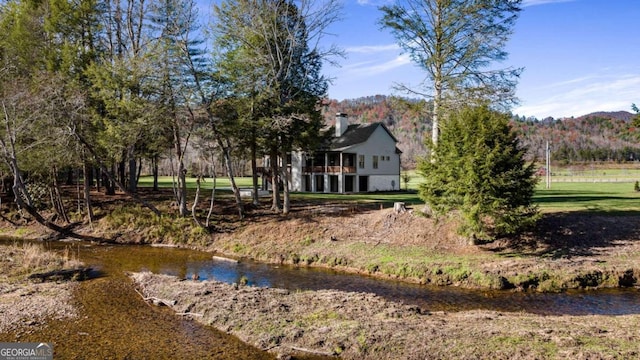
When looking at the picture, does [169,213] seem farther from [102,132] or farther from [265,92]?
[265,92]

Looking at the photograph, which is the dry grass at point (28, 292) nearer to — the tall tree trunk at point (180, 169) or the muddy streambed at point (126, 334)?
the muddy streambed at point (126, 334)

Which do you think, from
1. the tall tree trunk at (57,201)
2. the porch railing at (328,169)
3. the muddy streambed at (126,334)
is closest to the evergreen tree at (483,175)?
the muddy streambed at (126,334)

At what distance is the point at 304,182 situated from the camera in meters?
45.5

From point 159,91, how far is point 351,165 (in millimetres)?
22992

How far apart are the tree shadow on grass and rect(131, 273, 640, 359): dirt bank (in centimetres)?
714

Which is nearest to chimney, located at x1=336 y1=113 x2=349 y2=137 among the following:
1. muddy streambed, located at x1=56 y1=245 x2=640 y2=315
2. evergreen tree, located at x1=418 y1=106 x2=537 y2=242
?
muddy streambed, located at x1=56 y1=245 x2=640 y2=315

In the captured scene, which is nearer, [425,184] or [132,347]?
[132,347]

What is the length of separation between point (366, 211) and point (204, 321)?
1576 cm

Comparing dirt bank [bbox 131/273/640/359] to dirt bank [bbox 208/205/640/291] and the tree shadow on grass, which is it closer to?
dirt bank [bbox 208/205/640/291]

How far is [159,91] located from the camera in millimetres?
25047

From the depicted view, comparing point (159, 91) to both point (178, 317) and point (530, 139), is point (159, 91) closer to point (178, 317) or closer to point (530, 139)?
point (178, 317)

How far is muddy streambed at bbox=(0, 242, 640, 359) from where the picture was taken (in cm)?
1026

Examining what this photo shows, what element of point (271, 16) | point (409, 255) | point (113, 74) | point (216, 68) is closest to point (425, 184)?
point (409, 255)

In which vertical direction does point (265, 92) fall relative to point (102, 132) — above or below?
above
